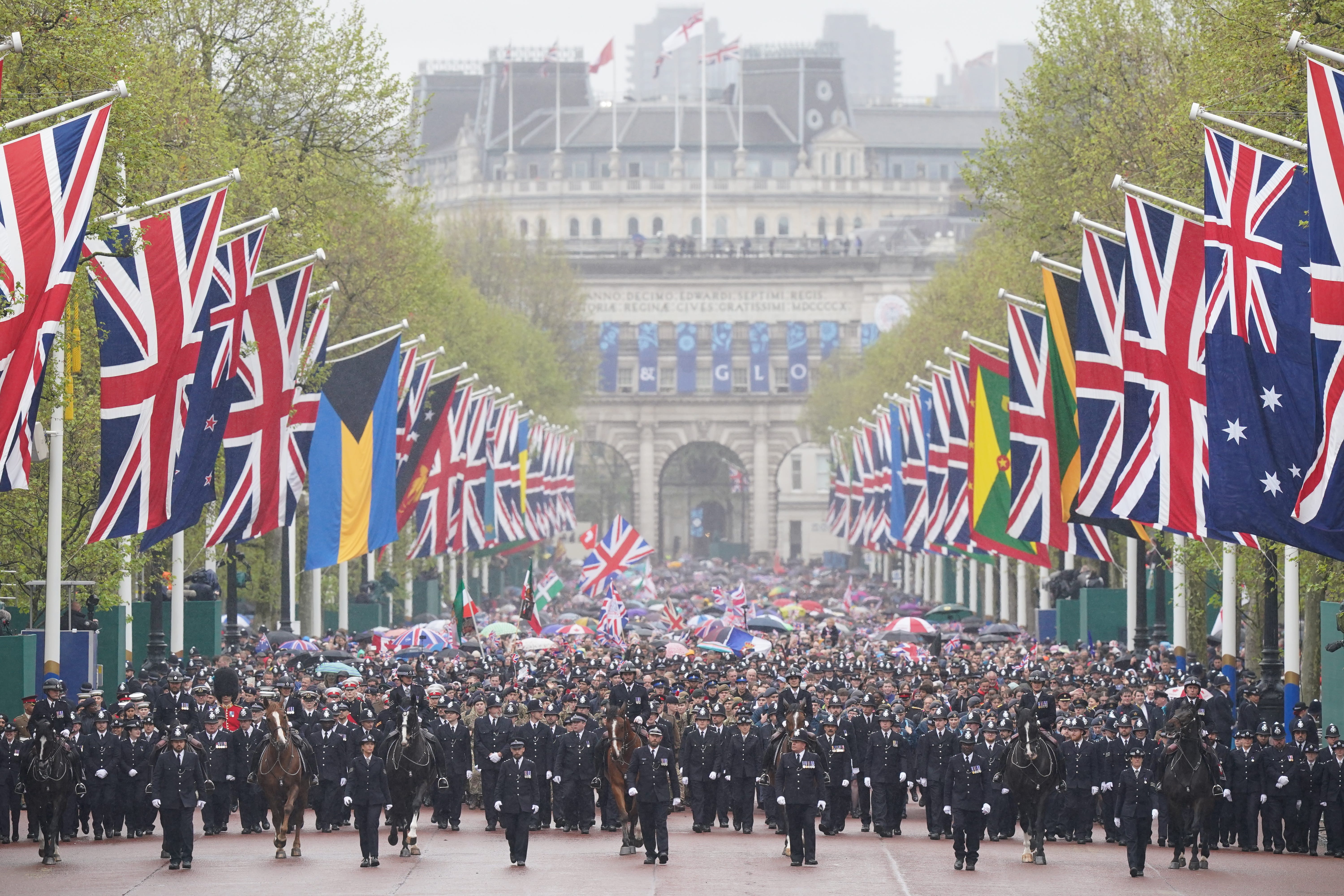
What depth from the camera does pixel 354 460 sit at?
1521 inches

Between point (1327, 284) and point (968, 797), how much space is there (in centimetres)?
695

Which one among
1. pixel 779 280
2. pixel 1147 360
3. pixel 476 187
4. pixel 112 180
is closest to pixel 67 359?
pixel 112 180

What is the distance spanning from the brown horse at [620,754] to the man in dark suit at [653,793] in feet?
1.17

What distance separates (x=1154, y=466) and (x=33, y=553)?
16352 millimetres

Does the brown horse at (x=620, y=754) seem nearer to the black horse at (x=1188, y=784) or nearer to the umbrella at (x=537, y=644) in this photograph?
the black horse at (x=1188, y=784)

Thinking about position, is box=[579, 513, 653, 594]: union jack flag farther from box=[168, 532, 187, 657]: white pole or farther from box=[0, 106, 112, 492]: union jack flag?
box=[0, 106, 112, 492]: union jack flag

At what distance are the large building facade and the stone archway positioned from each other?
16cm

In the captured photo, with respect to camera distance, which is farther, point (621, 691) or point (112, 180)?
point (621, 691)

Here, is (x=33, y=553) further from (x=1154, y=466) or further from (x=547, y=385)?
(x=547, y=385)

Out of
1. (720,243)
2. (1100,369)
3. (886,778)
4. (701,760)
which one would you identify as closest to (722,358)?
(720,243)

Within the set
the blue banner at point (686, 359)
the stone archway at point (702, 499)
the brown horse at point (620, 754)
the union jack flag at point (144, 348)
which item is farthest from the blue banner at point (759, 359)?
the brown horse at point (620, 754)

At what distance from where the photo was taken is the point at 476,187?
161 metres

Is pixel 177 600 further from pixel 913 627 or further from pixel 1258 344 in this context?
pixel 1258 344

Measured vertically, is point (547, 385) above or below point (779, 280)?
below
